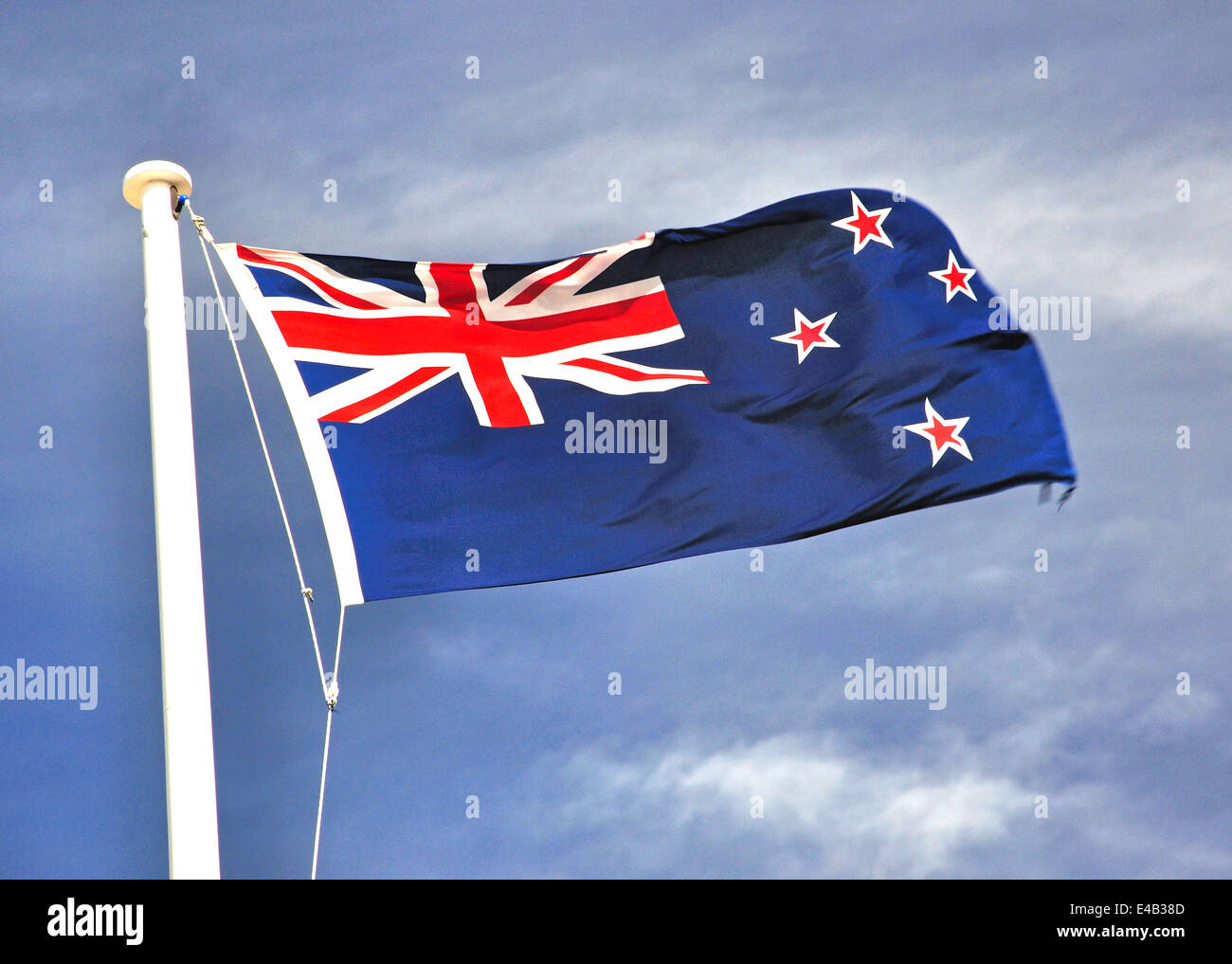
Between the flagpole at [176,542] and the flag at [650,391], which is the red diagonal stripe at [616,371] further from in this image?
the flagpole at [176,542]

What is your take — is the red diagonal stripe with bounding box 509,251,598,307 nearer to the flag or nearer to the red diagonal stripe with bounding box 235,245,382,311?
the flag

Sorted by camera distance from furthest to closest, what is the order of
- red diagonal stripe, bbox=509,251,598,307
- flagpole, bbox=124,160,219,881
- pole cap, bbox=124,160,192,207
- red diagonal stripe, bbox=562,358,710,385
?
red diagonal stripe, bbox=509,251,598,307 < red diagonal stripe, bbox=562,358,710,385 < pole cap, bbox=124,160,192,207 < flagpole, bbox=124,160,219,881

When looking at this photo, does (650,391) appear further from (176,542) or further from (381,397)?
(176,542)

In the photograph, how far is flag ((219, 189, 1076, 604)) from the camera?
13773mm

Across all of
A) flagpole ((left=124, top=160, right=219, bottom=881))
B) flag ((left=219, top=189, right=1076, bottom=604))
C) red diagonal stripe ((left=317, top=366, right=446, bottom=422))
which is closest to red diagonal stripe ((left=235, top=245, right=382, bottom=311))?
flag ((left=219, top=189, right=1076, bottom=604))

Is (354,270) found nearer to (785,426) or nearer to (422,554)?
(422,554)

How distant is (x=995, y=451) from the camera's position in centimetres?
1518

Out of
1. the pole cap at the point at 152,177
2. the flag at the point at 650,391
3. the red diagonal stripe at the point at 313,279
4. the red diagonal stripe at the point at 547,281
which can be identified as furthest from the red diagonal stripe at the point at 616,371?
the pole cap at the point at 152,177

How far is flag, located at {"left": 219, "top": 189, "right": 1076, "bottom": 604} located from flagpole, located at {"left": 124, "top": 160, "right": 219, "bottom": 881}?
1.50m

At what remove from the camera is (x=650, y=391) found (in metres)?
15.4

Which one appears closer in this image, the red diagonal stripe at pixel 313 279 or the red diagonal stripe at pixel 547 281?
the red diagonal stripe at pixel 313 279

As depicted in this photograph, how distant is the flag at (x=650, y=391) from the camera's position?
13.8 metres

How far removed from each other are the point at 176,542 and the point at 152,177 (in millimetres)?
3320
